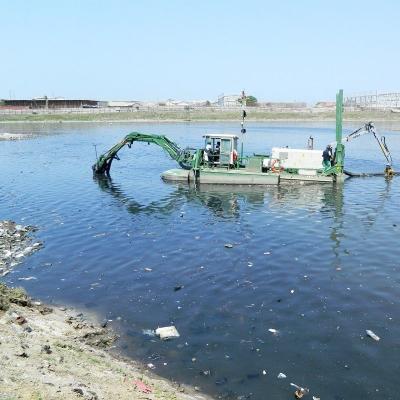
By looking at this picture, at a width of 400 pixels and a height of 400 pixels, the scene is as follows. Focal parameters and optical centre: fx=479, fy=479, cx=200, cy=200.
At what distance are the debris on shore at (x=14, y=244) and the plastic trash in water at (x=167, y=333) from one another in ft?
24.3

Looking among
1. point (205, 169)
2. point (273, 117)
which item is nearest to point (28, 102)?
point (273, 117)

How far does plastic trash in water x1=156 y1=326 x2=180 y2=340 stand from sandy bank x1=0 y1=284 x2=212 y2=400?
1.22m

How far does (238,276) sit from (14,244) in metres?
10.1

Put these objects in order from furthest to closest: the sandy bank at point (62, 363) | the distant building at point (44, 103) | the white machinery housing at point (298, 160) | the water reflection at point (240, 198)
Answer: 1. the distant building at point (44, 103)
2. the white machinery housing at point (298, 160)
3. the water reflection at point (240, 198)
4. the sandy bank at point (62, 363)

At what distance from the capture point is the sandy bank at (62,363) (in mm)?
8109

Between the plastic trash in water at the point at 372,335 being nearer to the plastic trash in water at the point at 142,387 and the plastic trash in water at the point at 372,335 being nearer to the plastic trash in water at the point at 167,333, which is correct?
the plastic trash in water at the point at 167,333

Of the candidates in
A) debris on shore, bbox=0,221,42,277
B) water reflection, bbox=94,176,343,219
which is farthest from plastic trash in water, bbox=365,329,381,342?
water reflection, bbox=94,176,343,219

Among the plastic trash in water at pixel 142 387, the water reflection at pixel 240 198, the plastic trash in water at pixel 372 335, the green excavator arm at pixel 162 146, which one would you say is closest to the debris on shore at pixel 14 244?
the water reflection at pixel 240 198

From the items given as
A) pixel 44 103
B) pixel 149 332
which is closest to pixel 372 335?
pixel 149 332

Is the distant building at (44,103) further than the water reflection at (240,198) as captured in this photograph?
Yes

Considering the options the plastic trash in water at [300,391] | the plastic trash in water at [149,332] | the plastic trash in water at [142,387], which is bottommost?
the plastic trash in water at [300,391]

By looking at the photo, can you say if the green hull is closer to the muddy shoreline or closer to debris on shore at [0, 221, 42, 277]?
debris on shore at [0, 221, 42, 277]

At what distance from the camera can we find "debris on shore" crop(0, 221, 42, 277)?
18362mm

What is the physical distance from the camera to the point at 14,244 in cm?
2056
